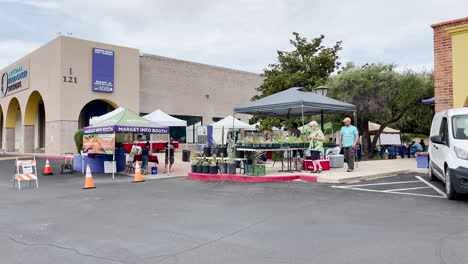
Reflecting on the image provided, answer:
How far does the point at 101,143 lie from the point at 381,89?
46.3 ft

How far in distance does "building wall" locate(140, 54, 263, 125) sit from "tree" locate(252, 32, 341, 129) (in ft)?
32.1

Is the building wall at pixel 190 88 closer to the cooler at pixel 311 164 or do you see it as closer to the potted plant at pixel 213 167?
the potted plant at pixel 213 167

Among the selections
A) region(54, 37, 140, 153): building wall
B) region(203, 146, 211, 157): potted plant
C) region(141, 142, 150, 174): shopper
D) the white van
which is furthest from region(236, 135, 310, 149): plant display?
region(54, 37, 140, 153): building wall

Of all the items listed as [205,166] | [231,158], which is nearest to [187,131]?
[205,166]

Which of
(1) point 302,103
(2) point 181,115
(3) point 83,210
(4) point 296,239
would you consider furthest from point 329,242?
(2) point 181,115

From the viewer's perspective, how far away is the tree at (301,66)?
928 inches

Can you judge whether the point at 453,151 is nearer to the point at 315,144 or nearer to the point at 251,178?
the point at 315,144

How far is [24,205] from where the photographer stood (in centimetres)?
804

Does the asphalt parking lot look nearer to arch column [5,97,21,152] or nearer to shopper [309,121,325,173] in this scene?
shopper [309,121,325,173]

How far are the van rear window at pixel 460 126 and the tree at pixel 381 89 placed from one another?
11.5 metres

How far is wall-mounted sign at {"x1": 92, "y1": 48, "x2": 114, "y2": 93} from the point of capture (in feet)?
86.0

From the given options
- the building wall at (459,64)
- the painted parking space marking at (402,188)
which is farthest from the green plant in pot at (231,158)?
the building wall at (459,64)

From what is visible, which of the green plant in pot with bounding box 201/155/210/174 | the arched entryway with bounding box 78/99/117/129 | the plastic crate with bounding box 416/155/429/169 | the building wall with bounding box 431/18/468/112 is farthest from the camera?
the arched entryway with bounding box 78/99/117/129

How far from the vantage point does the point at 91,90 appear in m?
26.1
